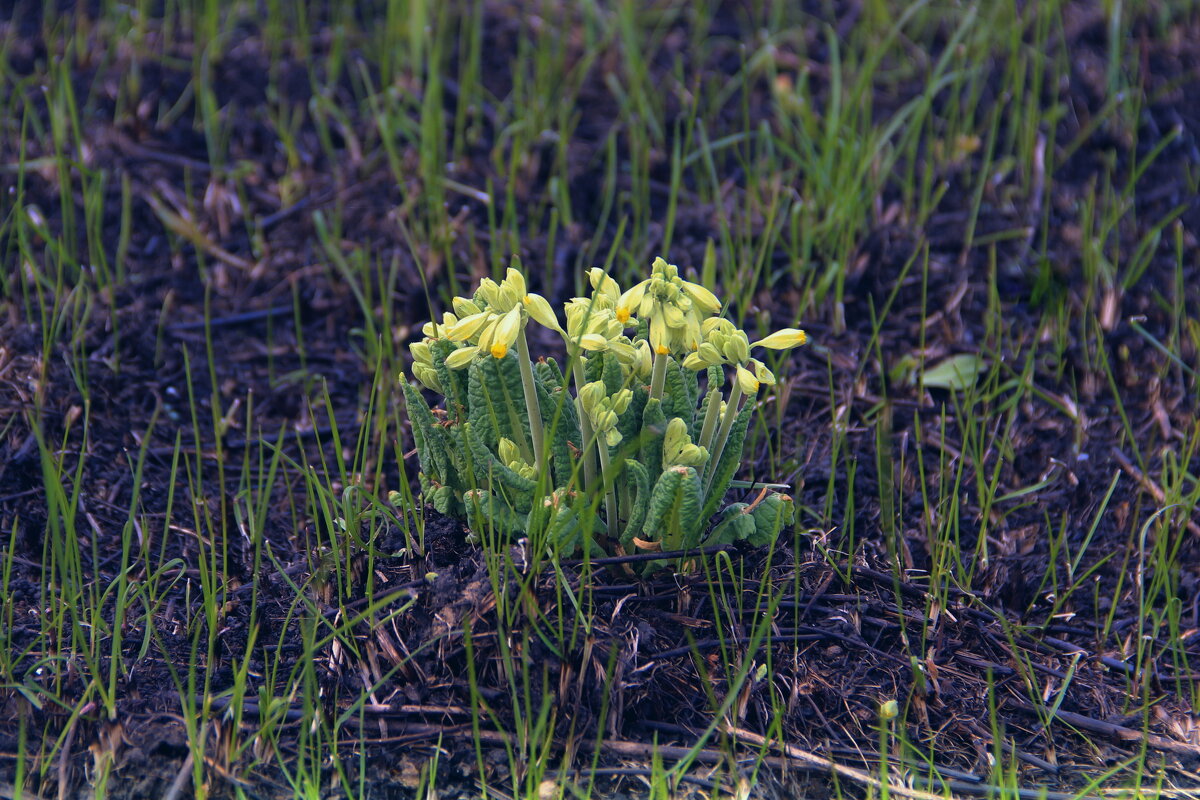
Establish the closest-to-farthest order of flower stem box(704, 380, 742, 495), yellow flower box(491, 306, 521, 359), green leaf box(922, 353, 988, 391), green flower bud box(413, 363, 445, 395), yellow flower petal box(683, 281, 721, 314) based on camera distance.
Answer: yellow flower box(491, 306, 521, 359)
yellow flower petal box(683, 281, 721, 314)
flower stem box(704, 380, 742, 495)
green flower bud box(413, 363, 445, 395)
green leaf box(922, 353, 988, 391)

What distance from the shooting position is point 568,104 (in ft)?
11.0

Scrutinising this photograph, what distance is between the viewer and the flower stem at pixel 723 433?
73.0 inches

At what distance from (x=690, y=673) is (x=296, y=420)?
1.25 m

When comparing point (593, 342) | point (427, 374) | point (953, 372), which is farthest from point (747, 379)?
point (953, 372)

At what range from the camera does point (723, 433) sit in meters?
1.91

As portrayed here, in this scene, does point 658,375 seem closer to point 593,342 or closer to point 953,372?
point 593,342

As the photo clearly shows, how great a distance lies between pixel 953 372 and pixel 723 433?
1009mm

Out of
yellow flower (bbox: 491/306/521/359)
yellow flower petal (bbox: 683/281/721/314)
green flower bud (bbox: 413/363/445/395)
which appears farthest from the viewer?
green flower bud (bbox: 413/363/445/395)

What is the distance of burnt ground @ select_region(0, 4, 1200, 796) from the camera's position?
181cm

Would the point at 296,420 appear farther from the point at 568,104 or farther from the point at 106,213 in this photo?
the point at 568,104

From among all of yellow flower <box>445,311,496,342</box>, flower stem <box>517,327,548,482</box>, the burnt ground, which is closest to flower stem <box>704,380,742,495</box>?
the burnt ground


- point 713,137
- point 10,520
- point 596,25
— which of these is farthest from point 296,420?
point 596,25

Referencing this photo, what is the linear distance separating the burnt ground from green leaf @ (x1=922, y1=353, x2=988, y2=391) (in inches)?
1.8

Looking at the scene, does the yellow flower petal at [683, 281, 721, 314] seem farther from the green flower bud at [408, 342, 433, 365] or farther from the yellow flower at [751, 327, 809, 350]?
the green flower bud at [408, 342, 433, 365]
